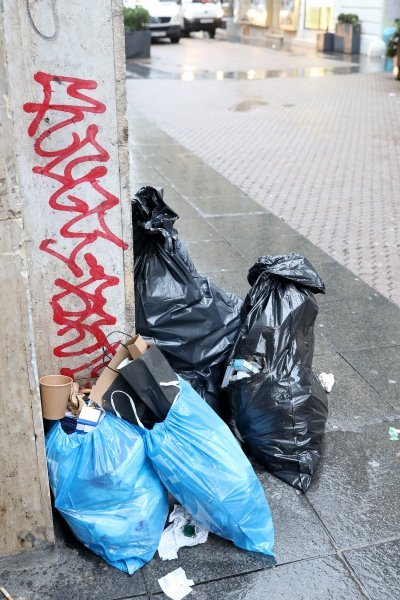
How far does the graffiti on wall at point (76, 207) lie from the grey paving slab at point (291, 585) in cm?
116

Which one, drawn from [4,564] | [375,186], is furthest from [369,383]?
[375,186]

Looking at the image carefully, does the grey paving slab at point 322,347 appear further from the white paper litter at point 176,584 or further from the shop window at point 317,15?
the shop window at point 317,15

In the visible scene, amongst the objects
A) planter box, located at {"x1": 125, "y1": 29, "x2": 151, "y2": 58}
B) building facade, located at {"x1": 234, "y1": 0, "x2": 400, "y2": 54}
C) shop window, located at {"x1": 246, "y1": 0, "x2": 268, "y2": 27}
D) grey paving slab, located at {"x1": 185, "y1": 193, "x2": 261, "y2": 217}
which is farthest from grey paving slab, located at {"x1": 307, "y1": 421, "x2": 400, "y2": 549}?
shop window, located at {"x1": 246, "y1": 0, "x2": 268, "y2": 27}

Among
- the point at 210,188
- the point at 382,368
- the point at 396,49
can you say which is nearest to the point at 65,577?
the point at 382,368

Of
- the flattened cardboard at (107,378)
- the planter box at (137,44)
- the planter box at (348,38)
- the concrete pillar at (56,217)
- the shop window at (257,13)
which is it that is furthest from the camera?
the shop window at (257,13)

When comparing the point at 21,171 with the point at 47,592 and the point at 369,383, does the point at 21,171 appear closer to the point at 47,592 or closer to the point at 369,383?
the point at 47,592

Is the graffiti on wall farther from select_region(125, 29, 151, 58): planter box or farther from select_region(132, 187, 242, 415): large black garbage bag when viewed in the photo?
select_region(125, 29, 151, 58): planter box

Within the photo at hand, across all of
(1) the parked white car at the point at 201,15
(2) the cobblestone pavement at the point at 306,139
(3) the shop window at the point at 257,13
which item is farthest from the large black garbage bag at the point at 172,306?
(3) the shop window at the point at 257,13

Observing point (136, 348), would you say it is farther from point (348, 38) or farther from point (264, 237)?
point (348, 38)

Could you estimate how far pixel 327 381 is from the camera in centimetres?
393

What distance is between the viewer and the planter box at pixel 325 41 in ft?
77.5

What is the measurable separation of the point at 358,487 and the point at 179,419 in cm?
99

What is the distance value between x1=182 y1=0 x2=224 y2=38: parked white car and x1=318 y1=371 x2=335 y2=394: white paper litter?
90.4 ft

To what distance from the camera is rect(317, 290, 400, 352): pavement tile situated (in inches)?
177
